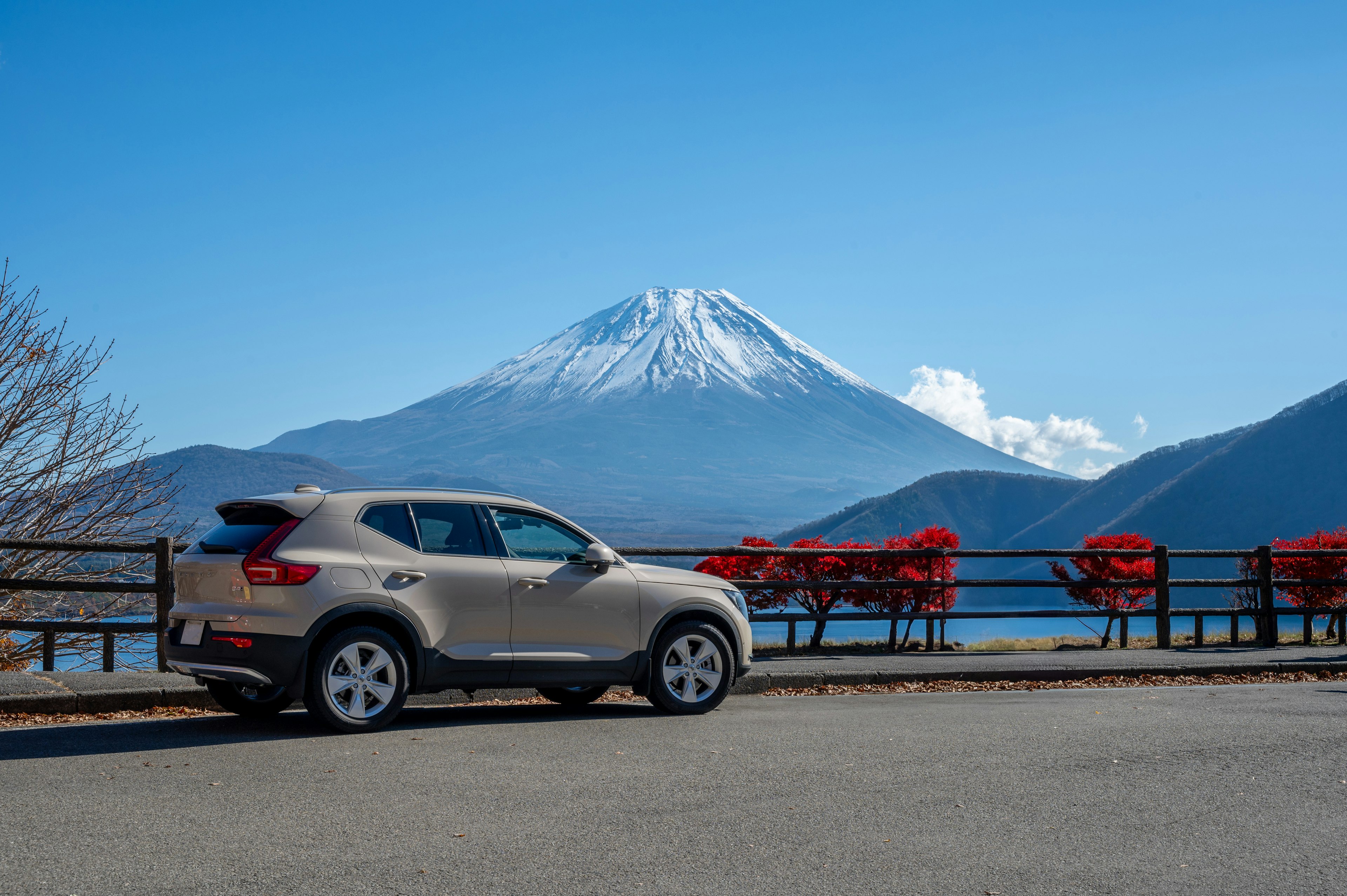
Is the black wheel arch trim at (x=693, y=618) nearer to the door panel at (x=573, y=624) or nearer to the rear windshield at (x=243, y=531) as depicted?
the door panel at (x=573, y=624)

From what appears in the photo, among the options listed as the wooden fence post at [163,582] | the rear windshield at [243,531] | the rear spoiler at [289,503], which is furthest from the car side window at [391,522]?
the wooden fence post at [163,582]

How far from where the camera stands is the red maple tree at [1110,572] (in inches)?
717

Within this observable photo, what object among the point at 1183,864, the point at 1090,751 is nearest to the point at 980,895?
the point at 1183,864

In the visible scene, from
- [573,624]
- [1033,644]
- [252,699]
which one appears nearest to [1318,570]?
[1033,644]

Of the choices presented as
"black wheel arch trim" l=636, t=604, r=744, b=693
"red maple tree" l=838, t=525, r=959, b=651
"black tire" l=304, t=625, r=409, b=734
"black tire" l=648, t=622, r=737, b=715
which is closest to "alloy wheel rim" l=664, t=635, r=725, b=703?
"black tire" l=648, t=622, r=737, b=715

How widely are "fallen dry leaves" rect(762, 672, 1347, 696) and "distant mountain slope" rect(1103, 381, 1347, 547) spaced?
135663mm

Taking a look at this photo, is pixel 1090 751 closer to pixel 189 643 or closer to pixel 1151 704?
pixel 1151 704

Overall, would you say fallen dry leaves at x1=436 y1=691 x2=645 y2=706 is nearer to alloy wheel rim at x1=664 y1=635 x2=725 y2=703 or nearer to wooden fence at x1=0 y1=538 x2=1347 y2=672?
alloy wheel rim at x1=664 y1=635 x2=725 y2=703

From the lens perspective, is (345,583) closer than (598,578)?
Yes

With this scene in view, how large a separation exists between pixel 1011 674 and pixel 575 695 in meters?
4.84

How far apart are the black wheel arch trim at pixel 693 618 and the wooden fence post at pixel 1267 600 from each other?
9.82m

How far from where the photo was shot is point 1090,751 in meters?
7.64

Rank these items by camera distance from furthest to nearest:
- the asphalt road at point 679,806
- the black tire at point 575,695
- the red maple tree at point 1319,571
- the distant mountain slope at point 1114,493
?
the distant mountain slope at point 1114,493 < the red maple tree at point 1319,571 < the black tire at point 575,695 < the asphalt road at point 679,806

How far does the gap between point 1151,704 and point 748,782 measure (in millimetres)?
5025
